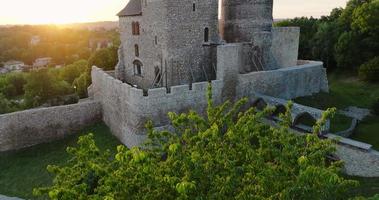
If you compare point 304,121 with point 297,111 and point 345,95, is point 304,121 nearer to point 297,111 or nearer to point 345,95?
point 297,111

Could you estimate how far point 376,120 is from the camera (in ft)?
75.8

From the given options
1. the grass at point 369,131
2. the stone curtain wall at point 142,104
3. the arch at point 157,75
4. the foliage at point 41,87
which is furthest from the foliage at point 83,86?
the grass at point 369,131

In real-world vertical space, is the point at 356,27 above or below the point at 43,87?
above

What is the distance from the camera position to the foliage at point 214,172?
665 cm

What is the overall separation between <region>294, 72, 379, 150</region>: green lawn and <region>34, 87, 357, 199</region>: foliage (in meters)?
12.7

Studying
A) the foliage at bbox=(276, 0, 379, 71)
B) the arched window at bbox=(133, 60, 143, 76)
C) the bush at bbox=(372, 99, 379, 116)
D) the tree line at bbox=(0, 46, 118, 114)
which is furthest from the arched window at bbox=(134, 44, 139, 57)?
the foliage at bbox=(276, 0, 379, 71)

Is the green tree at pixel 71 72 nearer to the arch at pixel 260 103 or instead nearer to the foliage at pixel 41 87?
the foliage at pixel 41 87

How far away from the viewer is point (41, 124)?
67.7ft

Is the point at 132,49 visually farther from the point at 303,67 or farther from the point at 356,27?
the point at 356,27

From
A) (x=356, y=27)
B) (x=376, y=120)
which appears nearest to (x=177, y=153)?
(x=376, y=120)

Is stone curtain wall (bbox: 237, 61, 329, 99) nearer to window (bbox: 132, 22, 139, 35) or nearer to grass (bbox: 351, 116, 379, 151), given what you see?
grass (bbox: 351, 116, 379, 151)

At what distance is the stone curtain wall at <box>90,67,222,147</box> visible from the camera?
677 inches

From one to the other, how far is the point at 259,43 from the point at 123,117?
11041mm

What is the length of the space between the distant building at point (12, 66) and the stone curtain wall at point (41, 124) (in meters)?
60.5
